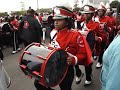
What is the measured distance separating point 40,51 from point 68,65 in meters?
0.48

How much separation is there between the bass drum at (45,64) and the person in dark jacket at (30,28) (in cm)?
426

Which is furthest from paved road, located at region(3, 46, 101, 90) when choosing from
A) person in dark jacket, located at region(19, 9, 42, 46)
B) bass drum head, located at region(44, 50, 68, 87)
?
bass drum head, located at region(44, 50, 68, 87)

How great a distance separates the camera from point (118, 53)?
2.03m

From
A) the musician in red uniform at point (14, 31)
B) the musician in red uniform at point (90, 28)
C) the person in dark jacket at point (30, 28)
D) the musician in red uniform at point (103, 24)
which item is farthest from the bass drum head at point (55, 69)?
the musician in red uniform at point (14, 31)

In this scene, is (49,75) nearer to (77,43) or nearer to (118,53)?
(77,43)

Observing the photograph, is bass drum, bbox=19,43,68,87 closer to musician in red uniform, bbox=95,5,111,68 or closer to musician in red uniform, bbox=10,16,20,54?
musician in red uniform, bbox=95,5,111,68

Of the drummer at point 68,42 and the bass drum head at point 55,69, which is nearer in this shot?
the bass drum head at point 55,69

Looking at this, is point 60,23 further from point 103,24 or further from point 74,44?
point 103,24

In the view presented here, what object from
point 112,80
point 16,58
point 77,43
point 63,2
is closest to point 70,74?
point 77,43

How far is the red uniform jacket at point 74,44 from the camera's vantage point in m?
3.94

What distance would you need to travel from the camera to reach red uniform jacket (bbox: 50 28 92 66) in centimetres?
394

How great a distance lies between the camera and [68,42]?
3939 millimetres

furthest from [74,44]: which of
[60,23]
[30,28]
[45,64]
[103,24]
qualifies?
[30,28]

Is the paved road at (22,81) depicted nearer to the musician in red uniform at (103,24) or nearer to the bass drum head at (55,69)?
the musician in red uniform at (103,24)
